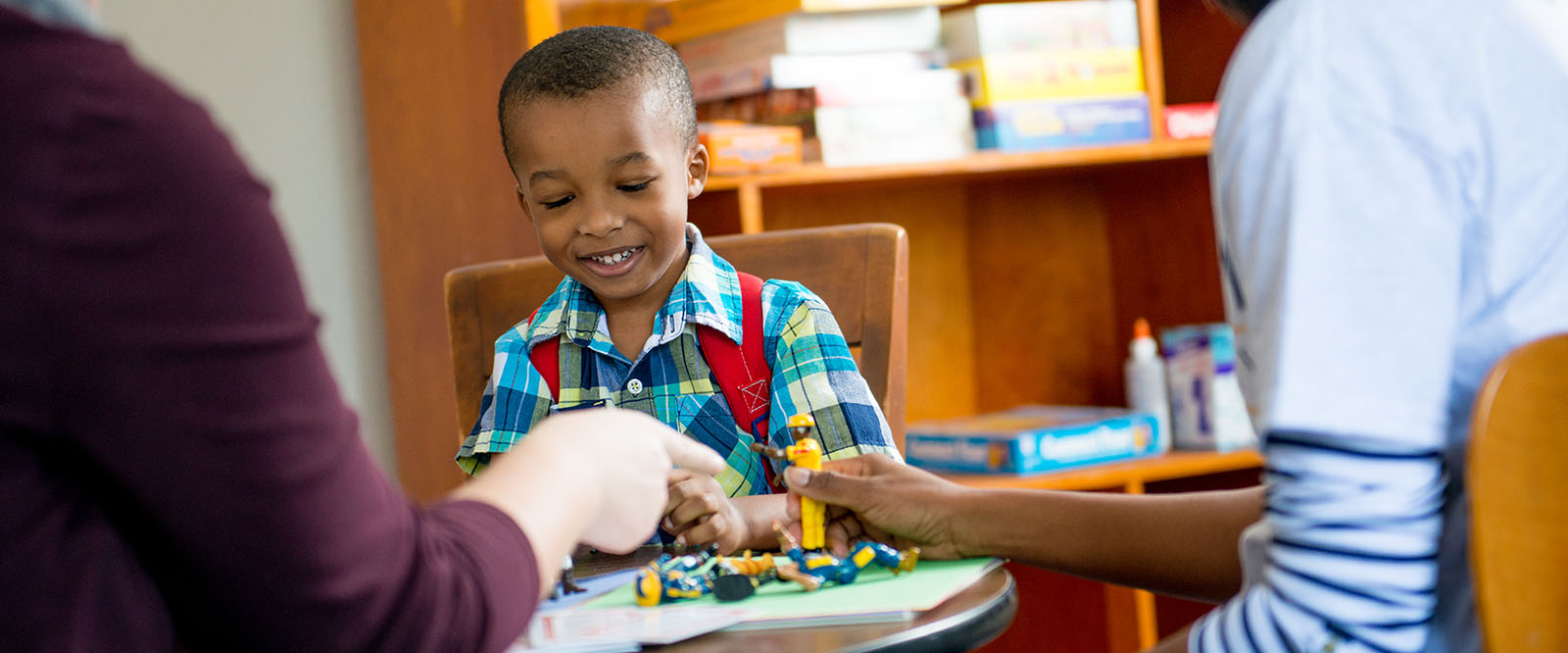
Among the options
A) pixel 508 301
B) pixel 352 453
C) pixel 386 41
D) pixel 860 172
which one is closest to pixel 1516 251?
pixel 352 453

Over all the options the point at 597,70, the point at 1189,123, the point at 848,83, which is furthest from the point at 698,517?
the point at 1189,123

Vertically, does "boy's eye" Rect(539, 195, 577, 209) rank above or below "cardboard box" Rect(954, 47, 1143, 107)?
below

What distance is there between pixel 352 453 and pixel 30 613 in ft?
0.43

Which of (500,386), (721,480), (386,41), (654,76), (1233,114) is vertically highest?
(386,41)

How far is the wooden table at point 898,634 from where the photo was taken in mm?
741

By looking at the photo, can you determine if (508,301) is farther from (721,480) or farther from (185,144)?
(185,144)

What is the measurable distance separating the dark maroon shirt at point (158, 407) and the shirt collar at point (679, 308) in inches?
34.2

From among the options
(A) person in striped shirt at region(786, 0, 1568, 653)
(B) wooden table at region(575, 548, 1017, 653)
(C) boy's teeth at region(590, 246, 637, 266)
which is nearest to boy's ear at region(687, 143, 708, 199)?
(C) boy's teeth at region(590, 246, 637, 266)

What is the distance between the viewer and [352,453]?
0.54m

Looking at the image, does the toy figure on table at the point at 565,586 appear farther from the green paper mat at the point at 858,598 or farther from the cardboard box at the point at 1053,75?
the cardboard box at the point at 1053,75

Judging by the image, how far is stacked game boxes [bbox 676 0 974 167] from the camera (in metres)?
1.97

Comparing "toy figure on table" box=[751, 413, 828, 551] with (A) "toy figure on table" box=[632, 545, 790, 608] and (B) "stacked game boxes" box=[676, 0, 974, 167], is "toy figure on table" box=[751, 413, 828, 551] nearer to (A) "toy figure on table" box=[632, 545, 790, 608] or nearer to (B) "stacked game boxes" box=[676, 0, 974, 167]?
(A) "toy figure on table" box=[632, 545, 790, 608]

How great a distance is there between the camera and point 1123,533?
3.12ft

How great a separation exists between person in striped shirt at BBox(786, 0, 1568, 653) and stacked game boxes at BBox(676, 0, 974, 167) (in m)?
1.30
